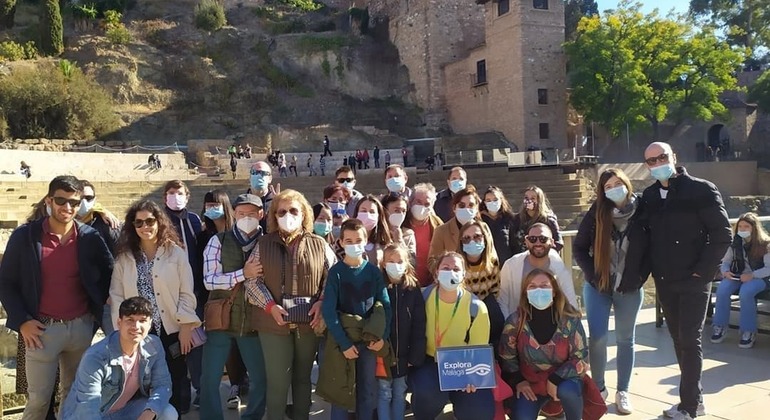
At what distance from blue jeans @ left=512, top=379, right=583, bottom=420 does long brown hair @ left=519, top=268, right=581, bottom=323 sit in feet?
1.45

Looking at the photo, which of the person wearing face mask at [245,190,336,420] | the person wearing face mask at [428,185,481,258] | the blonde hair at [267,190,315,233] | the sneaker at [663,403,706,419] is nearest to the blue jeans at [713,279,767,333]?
the sneaker at [663,403,706,419]

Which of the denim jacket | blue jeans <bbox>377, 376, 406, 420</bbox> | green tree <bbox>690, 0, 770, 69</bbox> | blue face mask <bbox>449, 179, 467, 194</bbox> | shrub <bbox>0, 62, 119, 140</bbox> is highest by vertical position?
green tree <bbox>690, 0, 770, 69</bbox>

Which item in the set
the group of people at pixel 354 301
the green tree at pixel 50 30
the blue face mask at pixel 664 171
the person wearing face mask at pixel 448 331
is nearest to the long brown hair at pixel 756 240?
the group of people at pixel 354 301

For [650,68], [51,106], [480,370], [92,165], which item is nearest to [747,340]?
[480,370]

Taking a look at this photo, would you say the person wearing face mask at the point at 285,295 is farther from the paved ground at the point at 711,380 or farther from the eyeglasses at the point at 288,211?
the paved ground at the point at 711,380

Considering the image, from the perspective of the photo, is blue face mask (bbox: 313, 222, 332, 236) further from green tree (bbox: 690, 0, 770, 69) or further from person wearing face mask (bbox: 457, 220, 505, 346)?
green tree (bbox: 690, 0, 770, 69)

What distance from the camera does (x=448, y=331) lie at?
4.29 metres

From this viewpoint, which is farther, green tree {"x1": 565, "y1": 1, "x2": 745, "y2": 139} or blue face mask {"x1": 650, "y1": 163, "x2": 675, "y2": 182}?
green tree {"x1": 565, "y1": 1, "x2": 745, "y2": 139}

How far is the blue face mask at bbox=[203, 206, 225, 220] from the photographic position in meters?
5.02

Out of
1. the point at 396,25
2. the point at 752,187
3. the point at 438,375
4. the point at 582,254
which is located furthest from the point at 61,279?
the point at 396,25

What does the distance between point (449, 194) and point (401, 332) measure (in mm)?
2475

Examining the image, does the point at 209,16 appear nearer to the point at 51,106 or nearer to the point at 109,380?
the point at 51,106

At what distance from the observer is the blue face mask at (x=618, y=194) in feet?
15.2

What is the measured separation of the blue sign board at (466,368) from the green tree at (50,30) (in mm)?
40659
